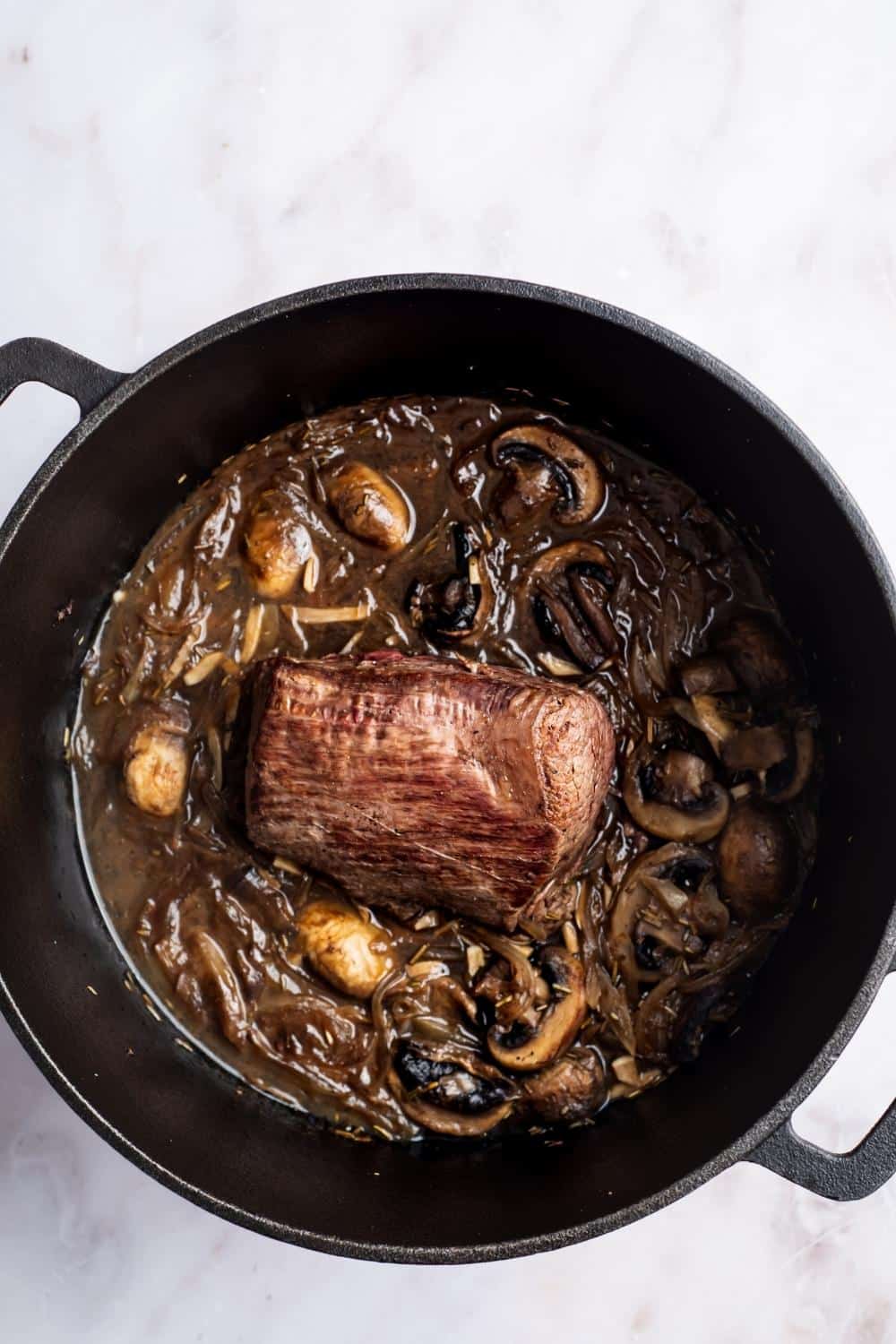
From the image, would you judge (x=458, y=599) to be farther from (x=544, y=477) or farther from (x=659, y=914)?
(x=659, y=914)

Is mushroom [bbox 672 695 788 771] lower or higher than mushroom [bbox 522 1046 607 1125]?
higher

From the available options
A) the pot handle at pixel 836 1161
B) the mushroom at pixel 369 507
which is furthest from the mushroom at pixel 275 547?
the pot handle at pixel 836 1161

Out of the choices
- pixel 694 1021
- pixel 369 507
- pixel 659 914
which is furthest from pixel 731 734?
pixel 369 507

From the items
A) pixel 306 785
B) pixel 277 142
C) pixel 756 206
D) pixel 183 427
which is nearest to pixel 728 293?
pixel 756 206

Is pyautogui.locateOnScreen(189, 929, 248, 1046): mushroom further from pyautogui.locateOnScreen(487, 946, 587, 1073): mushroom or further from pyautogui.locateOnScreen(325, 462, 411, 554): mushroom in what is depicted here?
pyautogui.locateOnScreen(325, 462, 411, 554): mushroom

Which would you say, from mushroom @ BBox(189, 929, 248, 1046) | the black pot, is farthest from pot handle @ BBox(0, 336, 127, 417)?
mushroom @ BBox(189, 929, 248, 1046)

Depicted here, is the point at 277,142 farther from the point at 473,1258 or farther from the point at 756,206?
the point at 473,1258
